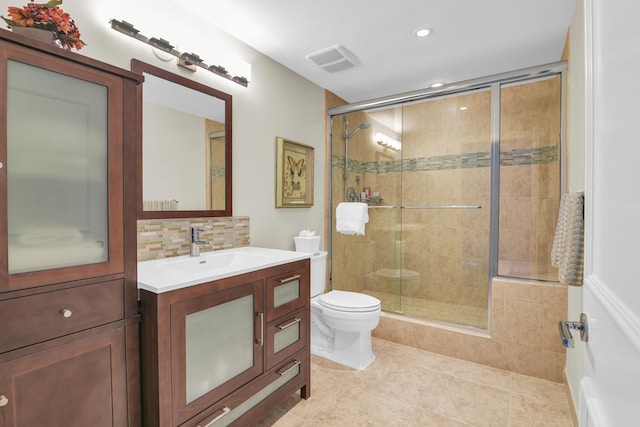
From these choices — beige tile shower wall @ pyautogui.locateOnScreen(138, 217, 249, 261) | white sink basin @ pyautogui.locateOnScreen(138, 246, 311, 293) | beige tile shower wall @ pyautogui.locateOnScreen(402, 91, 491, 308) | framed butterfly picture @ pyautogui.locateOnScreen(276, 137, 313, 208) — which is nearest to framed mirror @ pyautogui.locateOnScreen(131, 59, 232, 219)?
beige tile shower wall @ pyautogui.locateOnScreen(138, 217, 249, 261)

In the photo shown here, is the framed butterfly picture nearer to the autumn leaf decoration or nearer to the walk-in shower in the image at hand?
the walk-in shower

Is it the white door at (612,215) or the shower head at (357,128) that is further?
the shower head at (357,128)

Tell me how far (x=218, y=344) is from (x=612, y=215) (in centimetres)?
144

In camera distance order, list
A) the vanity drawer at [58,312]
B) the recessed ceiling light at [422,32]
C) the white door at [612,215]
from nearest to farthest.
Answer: the white door at [612,215] < the vanity drawer at [58,312] < the recessed ceiling light at [422,32]

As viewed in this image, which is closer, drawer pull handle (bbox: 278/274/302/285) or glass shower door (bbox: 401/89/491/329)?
drawer pull handle (bbox: 278/274/302/285)

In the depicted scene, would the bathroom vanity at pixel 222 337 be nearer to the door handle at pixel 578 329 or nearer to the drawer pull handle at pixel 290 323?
the drawer pull handle at pixel 290 323

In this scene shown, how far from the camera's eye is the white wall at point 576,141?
1.73m

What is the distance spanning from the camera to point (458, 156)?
10.3 feet

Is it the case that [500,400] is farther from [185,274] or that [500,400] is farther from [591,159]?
[185,274]

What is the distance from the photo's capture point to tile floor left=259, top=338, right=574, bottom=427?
1783mm

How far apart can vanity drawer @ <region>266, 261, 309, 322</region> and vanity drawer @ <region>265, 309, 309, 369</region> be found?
0.05m

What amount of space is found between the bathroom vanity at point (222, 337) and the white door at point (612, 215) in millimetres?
1261

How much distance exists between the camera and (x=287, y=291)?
1814 mm

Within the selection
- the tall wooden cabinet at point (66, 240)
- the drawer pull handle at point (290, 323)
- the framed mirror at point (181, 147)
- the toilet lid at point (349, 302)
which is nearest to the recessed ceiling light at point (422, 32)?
the framed mirror at point (181, 147)
